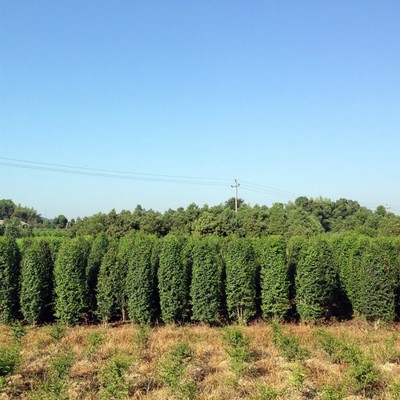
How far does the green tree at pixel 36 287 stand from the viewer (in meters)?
10.4

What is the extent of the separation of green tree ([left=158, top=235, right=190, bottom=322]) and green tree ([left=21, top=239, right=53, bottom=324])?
10.7 ft

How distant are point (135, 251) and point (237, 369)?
551cm

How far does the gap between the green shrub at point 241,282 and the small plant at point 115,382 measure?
5.09 metres

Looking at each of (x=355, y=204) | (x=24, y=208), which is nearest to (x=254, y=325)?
(x=355, y=204)

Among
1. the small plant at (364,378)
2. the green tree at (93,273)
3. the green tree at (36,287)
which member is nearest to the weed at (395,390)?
the small plant at (364,378)

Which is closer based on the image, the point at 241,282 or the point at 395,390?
the point at 395,390

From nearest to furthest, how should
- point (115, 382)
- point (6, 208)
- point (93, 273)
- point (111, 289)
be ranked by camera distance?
point (115, 382) < point (111, 289) < point (93, 273) < point (6, 208)

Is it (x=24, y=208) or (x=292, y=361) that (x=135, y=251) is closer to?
(x=292, y=361)

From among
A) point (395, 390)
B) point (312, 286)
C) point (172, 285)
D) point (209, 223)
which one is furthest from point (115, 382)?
point (209, 223)

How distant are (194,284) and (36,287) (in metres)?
4.38

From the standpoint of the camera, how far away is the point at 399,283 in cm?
1052

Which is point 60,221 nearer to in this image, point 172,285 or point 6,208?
point 6,208

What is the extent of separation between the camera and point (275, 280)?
10312 millimetres

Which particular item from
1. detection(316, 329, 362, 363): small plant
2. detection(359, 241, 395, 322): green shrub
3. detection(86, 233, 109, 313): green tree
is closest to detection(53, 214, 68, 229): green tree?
detection(86, 233, 109, 313): green tree
